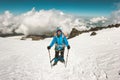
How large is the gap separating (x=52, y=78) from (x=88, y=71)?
8.98ft

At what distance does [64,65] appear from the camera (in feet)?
40.4

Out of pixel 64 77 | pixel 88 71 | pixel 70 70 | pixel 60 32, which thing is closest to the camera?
pixel 64 77

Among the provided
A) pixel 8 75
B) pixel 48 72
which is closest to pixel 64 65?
pixel 48 72

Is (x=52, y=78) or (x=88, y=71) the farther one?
(x=88, y=71)

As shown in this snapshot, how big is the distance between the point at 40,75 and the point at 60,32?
4.03 meters

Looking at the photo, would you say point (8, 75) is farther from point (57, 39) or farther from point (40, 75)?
point (57, 39)

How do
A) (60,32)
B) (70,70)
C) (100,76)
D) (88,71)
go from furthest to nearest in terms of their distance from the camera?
(60,32) < (70,70) < (88,71) < (100,76)

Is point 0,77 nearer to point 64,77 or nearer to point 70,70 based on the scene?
point 64,77

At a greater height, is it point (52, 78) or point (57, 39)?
point (57, 39)

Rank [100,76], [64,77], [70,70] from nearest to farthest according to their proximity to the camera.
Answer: [100,76] < [64,77] < [70,70]

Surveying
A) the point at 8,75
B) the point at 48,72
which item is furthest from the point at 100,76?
the point at 8,75

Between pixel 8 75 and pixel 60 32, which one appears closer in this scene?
pixel 8 75

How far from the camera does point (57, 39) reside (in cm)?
1223

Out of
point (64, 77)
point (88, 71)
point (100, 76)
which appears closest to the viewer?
point (100, 76)
